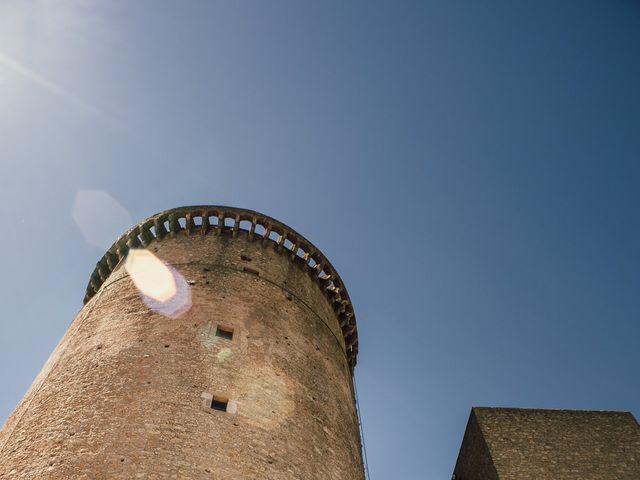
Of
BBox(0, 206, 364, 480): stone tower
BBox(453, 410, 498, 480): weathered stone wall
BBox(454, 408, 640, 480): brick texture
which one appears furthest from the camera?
BBox(453, 410, 498, 480): weathered stone wall

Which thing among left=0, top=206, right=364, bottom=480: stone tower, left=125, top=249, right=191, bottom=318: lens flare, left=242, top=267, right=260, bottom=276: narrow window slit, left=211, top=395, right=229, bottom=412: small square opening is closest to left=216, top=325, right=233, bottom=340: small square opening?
left=0, top=206, right=364, bottom=480: stone tower

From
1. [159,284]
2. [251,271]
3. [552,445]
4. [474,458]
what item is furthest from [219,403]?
[552,445]

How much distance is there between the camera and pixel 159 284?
38.3 feet

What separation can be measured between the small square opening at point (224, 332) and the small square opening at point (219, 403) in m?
1.66

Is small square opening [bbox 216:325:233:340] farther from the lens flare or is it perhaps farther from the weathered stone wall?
the weathered stone wall

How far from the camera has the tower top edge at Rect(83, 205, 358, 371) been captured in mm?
13820

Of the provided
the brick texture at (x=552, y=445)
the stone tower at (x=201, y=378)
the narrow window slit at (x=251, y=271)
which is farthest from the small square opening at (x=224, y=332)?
the brick texture at (x=552, y=445)

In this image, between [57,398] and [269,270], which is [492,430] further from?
[57,398]

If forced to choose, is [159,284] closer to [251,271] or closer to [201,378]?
[251,271]

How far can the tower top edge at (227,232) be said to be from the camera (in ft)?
45.3

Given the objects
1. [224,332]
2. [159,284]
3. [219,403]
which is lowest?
[219,403]

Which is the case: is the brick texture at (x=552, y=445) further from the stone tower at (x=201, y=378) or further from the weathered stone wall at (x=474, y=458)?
the stone tower at (x=201, y=378)

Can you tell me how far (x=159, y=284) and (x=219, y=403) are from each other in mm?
3984

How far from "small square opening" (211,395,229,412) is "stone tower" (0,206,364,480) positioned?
0.03 meters
